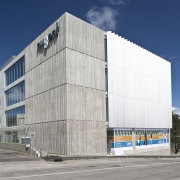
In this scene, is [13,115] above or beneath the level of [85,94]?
beneath

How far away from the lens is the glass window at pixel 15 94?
39562 mm

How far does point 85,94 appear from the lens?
29.6m

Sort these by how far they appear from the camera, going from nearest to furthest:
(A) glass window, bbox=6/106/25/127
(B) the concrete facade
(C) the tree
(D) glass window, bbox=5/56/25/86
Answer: (B) the concrete facade, (A) glass window, bbox=6/106/25/127, (D) glass window, bbox=5/56/25/86, (C) the tree

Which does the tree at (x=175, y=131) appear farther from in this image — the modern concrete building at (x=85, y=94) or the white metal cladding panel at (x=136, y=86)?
the modern concrete building at (x=85, y=94)

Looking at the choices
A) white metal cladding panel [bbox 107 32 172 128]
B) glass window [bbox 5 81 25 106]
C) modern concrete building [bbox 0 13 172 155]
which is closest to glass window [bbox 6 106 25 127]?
modern concrete building [bbox 0 13 172 155]

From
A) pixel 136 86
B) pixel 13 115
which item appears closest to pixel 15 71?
pixel 13 115

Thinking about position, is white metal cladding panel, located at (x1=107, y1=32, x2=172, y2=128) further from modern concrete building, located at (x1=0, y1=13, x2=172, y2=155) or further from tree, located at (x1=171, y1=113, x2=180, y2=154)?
tree, located at (x1=171, y1=113, x2=180, y2=154)

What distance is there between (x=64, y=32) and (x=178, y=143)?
163 ft

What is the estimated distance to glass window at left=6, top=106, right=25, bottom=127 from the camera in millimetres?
39469

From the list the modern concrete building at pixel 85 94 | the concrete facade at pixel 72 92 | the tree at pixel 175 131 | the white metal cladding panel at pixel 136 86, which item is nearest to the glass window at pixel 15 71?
the modern concrete building at pixel 85 94

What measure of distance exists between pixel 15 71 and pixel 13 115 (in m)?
7.69

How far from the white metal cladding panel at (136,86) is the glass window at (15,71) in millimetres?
15256

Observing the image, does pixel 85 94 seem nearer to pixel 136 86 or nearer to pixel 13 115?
pixel 136 86

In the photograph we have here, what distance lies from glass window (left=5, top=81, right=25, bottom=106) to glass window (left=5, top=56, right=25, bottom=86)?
1.60 m
